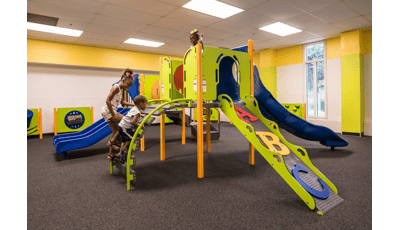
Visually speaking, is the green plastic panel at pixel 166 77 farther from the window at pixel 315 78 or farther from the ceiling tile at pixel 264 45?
the window at pixel 315 78

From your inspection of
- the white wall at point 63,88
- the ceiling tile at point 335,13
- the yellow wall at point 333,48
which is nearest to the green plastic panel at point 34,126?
the white wall at point 63,88

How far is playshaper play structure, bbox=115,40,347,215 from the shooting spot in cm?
234

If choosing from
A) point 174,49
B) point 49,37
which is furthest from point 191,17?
point 49,37

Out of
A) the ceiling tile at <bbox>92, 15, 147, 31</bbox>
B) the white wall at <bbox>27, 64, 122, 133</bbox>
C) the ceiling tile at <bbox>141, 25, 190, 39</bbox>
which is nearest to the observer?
the ceiling tile at <bbox>92, 15, 147, 31</bbox>

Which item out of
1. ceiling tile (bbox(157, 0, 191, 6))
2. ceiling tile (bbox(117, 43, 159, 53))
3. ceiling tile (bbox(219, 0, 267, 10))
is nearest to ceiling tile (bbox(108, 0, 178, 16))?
ceiling tile (bbox(157, 0, 191, 6))

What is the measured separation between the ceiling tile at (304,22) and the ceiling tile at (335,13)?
0.15 m

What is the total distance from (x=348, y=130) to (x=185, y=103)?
18.8 ft

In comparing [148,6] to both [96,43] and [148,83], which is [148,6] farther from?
[96,43]

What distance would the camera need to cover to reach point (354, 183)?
9.05 ft

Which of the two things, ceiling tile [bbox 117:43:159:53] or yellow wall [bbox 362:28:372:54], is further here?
ceiling tile [bbox 117:43:159:53]

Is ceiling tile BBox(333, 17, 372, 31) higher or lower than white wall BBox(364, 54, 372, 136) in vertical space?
higher

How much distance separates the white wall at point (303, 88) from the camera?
7066mm

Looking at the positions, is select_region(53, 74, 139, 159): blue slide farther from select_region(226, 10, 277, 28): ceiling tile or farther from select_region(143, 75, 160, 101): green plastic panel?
select_region(226, 10, 277, 28): ceiling tile

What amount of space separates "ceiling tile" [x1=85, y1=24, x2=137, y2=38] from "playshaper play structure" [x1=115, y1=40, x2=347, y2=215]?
3282 mm
